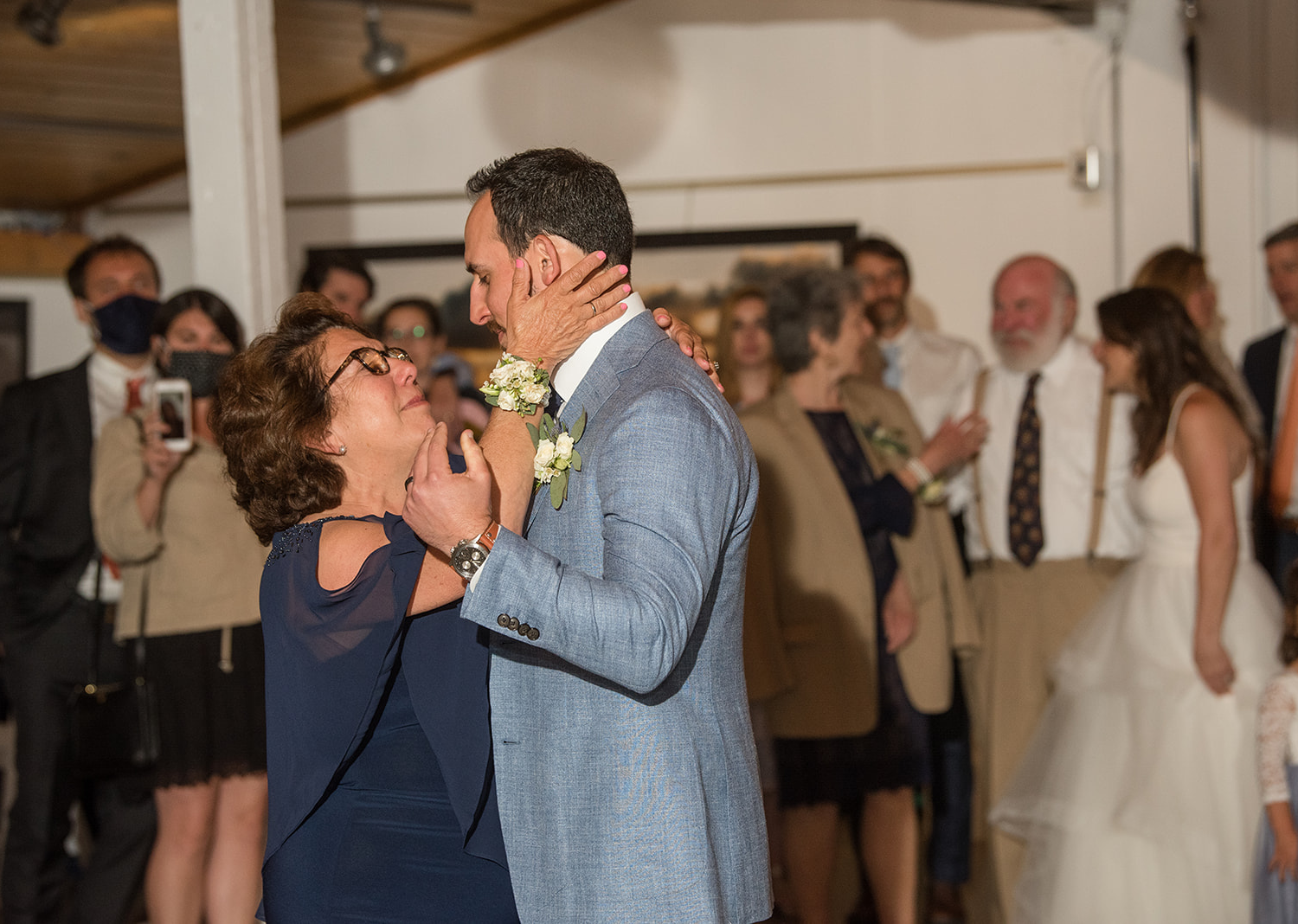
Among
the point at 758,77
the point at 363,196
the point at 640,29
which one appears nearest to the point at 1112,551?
the point at 758,77

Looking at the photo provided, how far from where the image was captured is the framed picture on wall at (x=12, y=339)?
28.8 ft

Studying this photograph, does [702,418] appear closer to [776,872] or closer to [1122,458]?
[1122,458]

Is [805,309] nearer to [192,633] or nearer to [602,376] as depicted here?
[192,633]

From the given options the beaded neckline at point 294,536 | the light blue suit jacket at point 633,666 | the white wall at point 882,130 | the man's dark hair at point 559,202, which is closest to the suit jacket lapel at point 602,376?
the light blue suit jacket at point 633,666

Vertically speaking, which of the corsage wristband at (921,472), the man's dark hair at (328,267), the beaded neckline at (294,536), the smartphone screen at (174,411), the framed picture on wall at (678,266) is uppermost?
the framed picture on wall at (678,266)

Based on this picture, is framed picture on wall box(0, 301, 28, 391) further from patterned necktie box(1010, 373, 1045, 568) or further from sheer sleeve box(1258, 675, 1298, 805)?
sheer sleeve box(1258, 675, 1298, 805)

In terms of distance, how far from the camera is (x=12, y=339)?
8.80 metres

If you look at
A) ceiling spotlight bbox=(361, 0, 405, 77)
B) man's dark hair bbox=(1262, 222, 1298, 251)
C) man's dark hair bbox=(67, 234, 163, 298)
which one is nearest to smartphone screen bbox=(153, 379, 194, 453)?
man's dark hair bbox=(67, 234, 163, 298)

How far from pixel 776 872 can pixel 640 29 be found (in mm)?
4312

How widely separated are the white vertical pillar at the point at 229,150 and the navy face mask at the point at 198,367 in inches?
12.2

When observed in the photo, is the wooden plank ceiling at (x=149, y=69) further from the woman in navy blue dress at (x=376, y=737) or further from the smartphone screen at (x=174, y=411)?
the woman in navy blue dress at (x=376, y=737)

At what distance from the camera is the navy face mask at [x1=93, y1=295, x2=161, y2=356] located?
4.04 m

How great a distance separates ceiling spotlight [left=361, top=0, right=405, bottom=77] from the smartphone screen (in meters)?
3.19

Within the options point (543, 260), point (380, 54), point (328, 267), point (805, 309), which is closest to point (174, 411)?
point (328, 267)
